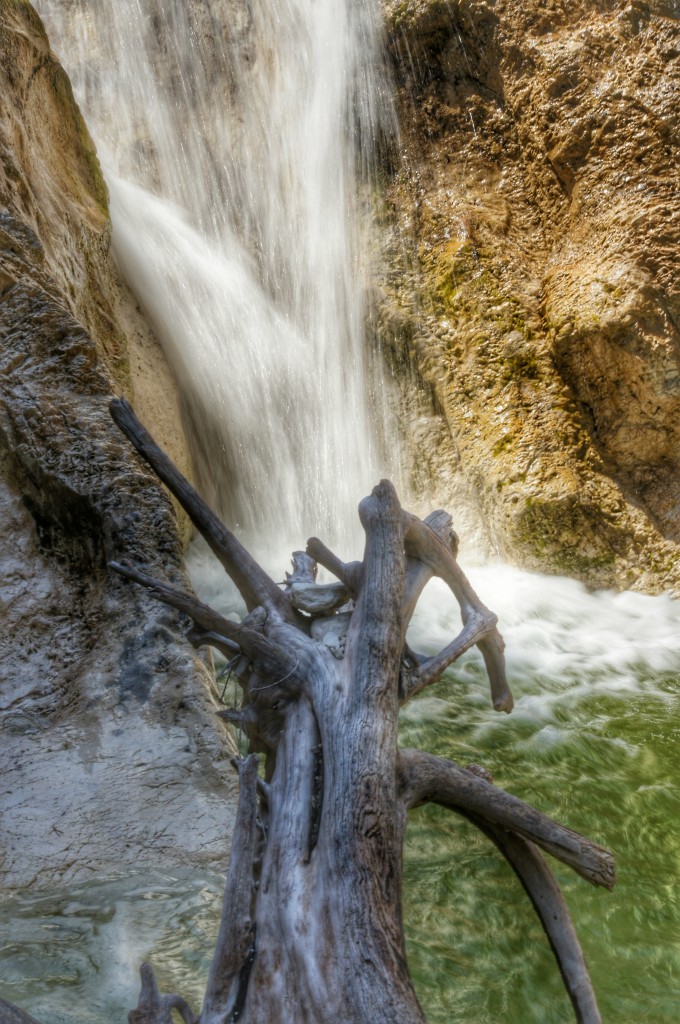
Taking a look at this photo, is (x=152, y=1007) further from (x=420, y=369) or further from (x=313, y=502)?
(x=420, y=369)

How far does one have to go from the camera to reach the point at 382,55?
866 cm

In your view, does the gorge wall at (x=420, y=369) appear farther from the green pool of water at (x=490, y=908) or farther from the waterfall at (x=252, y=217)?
the waterfall at (x=252, y=217)

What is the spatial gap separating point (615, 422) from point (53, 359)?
5037mm

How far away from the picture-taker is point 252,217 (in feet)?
29.5

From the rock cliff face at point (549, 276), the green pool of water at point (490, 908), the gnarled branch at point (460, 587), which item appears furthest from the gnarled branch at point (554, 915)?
the rock cliff face at point (549, 276)

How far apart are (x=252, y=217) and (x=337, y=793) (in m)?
8.36

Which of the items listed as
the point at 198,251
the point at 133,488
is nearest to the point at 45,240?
the point at 133,488

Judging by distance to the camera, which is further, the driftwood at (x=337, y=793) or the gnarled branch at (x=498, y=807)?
the gnarled branch at (x=498, y=807)

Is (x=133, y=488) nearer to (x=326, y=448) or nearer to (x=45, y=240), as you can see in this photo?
(x=45, y=240)

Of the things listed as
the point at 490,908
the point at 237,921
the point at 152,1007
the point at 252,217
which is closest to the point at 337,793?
the point at 237,921

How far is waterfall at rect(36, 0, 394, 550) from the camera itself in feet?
24.8

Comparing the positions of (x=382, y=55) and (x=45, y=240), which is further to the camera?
(x=382, y=55)

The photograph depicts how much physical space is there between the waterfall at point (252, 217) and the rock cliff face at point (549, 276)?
70cm

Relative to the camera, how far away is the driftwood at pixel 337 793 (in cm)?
143
